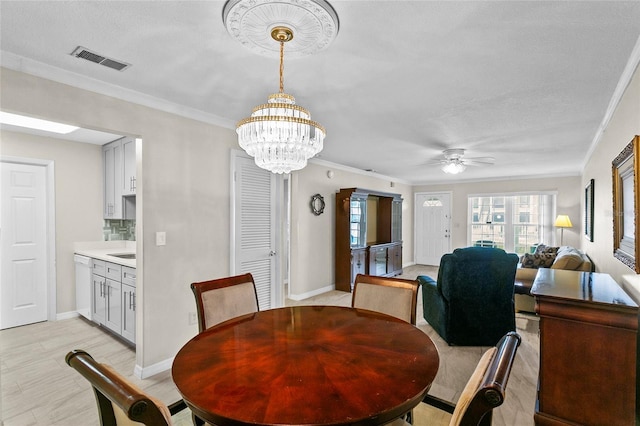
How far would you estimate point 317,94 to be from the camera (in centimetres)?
258

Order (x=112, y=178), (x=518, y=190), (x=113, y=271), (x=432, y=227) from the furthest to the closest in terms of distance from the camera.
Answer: (x=432, y=227), (x=518, y=190), (x=112, y=178), (x=113, y=271)

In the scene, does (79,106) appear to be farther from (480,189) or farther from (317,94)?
(480,189)

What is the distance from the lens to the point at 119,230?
15.5 feet

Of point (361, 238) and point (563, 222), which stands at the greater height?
point (563, 222)

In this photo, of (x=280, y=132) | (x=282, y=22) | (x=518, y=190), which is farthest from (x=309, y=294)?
(x=518, y=190)

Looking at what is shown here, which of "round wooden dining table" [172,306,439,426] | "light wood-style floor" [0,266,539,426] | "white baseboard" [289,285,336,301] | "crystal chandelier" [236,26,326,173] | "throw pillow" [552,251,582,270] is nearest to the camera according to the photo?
"round wooden dining table" [172,306,439,426]

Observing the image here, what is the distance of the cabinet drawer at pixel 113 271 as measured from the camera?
10.8ft

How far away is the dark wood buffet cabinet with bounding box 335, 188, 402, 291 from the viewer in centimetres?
566

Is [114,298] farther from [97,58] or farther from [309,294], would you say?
[309,294]

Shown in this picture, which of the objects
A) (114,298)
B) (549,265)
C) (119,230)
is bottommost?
(114,298)

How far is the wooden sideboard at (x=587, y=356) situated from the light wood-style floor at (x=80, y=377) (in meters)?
0.32

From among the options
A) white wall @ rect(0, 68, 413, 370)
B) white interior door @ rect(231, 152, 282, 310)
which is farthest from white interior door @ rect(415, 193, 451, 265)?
→ white wall @ rect(0, 68, 413, 370)

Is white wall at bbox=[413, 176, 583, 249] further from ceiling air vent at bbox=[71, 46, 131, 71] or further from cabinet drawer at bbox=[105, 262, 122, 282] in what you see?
ceiling air vent at bbox=[71, 46, 131, 71]

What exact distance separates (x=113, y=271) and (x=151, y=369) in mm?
1254
